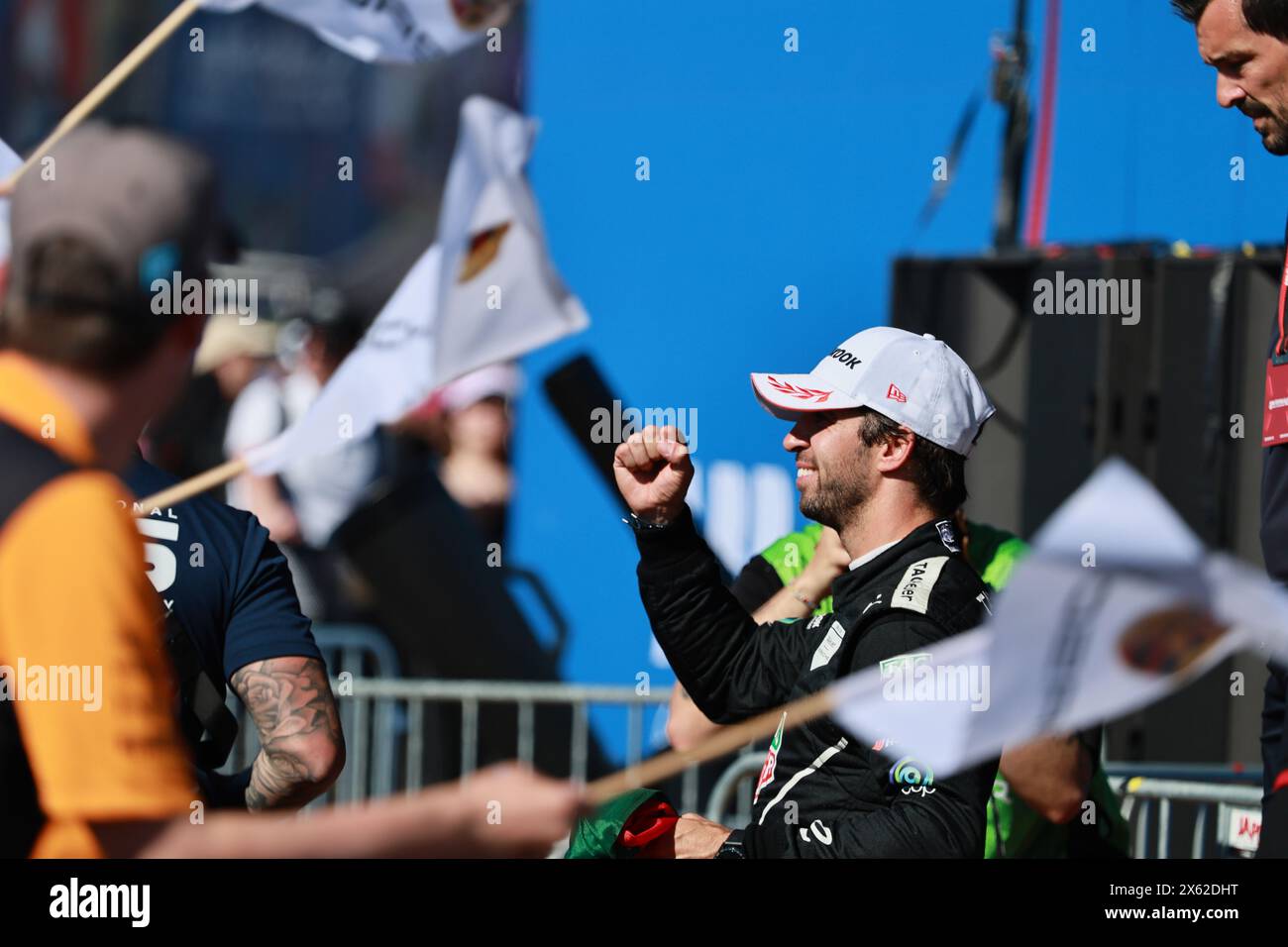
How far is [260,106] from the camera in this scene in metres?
10.6

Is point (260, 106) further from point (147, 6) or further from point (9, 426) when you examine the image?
point (9, 426)

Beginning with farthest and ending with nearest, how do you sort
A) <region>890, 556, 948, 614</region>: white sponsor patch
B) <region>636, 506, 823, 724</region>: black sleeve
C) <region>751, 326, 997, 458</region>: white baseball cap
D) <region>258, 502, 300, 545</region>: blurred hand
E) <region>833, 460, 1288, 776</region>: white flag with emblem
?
1. <region>258, 502, 300, 545</region>: blurred hand
2. <region>636, 506, 823, 724</region>: black sleeve
3. <region>751, 326, 997, 458</region>: white baseball cap
4. <region>890, 556, 948, 614</region>: white sponsor patch
5. <region>833, 460, 1288, 776</region>: white flag with emblem

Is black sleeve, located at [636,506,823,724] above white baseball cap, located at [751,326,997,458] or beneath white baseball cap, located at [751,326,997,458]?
beneath

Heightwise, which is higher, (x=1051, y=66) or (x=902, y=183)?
(x=1051, y=66)

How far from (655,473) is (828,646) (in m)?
0.47

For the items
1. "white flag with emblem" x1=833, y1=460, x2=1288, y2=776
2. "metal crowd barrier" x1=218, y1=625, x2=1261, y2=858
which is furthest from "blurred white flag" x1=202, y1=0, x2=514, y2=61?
"white flag with emblem" x1=833, y1=460, x2=1288, y2=776

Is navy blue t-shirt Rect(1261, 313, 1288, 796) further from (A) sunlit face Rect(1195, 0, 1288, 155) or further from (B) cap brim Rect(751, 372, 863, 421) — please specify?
(B) cap brim Rect(751, 372, 863, 421)

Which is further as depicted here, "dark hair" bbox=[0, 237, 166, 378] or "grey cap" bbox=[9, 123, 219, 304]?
"grey cap" bbox=[9, 123, 219, 304]

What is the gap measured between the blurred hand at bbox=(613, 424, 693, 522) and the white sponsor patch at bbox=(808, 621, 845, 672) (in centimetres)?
38

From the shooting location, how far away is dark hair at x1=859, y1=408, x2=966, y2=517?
2848mm

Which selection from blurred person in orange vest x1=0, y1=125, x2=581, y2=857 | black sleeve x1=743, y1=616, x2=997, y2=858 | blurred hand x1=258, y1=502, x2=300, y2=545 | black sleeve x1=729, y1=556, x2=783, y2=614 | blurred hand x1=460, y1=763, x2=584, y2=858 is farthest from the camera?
blurred hand x1=258, y1=502, x2=300, y2=545

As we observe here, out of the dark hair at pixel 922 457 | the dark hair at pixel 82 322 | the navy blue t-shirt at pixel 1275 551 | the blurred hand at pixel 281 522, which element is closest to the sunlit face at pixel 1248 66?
the navy blue t-shirt at pixel 1275 551
